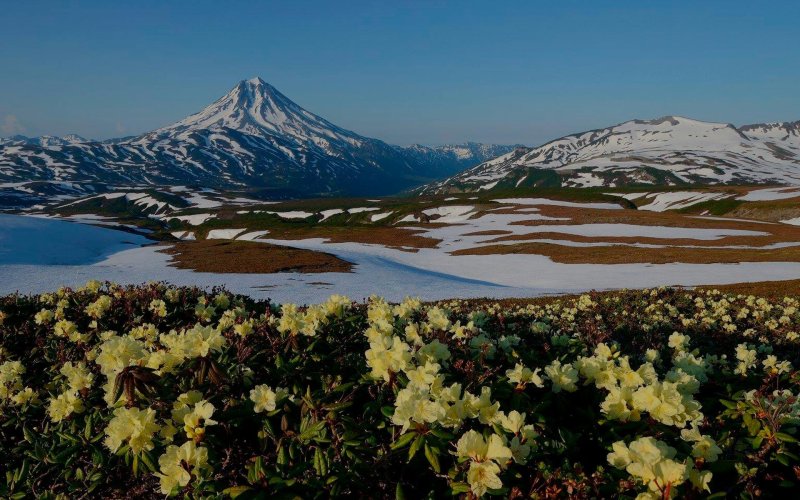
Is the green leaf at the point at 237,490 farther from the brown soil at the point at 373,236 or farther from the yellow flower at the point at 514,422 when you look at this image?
the brown soil at the point at 373,236

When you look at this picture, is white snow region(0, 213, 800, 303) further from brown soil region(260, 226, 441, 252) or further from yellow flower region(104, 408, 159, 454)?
yellow flower region(104, 408, 159, 454)

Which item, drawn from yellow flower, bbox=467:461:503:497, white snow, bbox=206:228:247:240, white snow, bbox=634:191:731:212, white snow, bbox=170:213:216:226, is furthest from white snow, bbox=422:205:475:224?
yellow flower, bbox=467:461:503:497

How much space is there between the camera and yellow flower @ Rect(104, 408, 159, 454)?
9.98ft

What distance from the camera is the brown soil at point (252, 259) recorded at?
128 ft

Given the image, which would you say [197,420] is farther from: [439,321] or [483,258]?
[483,258]

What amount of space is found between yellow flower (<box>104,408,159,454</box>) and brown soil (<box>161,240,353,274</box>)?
35.2m

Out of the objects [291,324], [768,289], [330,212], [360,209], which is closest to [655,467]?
[291,324]

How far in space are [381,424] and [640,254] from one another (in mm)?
48508

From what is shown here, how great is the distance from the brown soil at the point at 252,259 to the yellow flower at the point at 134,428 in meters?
35.2

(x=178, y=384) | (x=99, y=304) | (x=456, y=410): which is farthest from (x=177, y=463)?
(x=99, y=304)

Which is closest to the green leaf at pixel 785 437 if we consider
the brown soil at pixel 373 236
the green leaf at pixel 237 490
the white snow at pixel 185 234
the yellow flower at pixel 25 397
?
the green leaf at pixel 237 490

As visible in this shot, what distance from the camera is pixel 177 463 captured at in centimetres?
291

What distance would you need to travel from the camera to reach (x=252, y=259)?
43750 millimetres

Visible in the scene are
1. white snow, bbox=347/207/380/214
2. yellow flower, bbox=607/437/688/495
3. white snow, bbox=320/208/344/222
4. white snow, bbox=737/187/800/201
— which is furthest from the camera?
white snow, bbox=320/208/344/222
